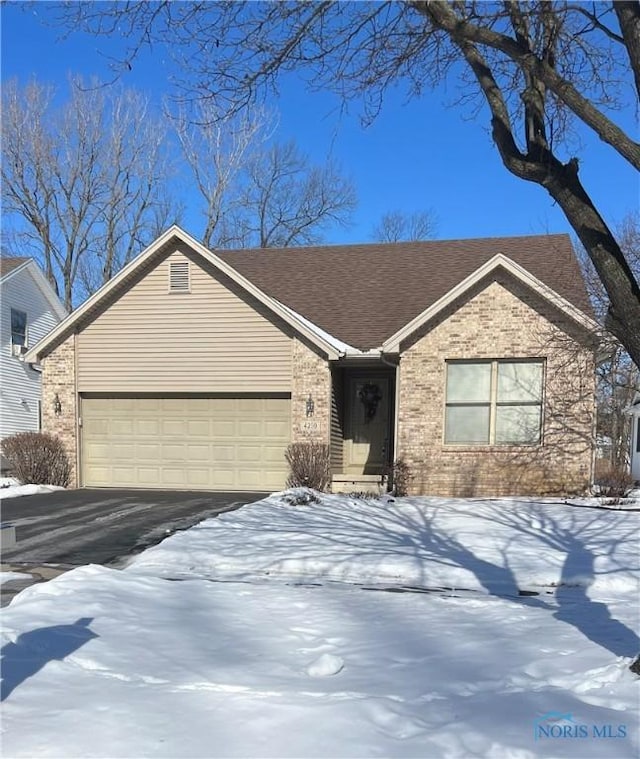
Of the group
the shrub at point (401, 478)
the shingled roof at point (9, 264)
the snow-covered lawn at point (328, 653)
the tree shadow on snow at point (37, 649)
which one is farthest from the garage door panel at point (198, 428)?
the shingled roof at point (9, 264)

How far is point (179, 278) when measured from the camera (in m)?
13.9

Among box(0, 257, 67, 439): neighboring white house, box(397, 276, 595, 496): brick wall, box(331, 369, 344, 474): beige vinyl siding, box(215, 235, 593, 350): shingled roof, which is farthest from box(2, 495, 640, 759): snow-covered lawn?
box(0, 257, 67, 439): neighboring white house

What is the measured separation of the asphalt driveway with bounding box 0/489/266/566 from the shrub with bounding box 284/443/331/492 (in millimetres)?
915

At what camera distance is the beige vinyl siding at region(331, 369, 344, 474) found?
43.5 feet

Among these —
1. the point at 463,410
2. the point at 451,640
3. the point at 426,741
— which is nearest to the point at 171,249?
the point at 463,410

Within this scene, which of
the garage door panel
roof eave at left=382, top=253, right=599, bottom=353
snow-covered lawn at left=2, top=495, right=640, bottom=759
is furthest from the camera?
the garage door panel

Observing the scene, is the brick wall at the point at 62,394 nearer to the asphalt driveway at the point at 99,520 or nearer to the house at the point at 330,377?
the house at the point at 330,377

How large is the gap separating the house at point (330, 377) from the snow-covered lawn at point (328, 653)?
4650 mm

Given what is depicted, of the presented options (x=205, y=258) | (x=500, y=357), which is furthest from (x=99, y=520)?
(x=500, y=357)

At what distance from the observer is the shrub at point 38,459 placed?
13.8m

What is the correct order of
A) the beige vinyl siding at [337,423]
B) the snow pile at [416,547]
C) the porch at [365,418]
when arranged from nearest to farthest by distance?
the snow pile at [416,547], the beige vinyl siding at [337,423], the porch at [365,418]

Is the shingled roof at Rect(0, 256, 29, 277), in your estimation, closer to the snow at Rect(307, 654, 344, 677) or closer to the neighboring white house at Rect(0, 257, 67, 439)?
the neighboring white house at Rect(0, 257, 67, 439)

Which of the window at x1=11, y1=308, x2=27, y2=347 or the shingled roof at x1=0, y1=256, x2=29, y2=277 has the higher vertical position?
the shingled roof at x1=0, y1=256, x2=29, y2=277

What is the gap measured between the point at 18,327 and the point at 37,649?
18.7 metres
